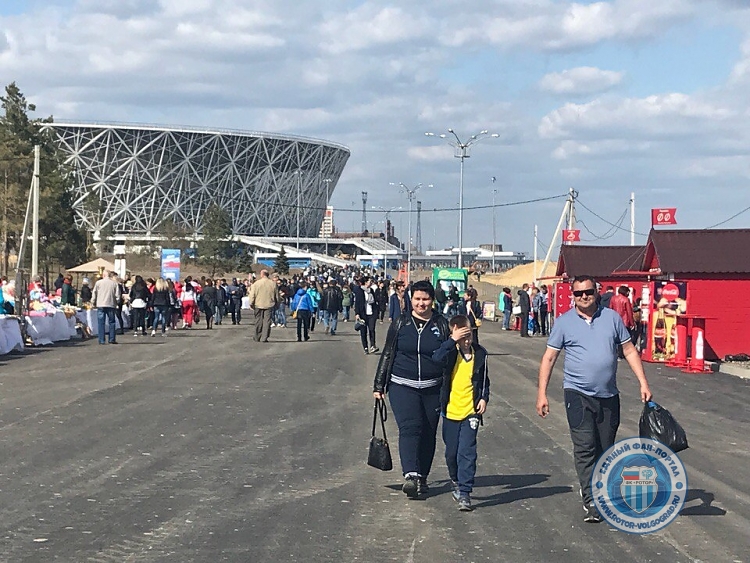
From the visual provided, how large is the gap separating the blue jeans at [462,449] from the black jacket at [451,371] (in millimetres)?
146

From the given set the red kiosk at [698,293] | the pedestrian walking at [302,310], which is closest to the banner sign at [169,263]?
the pedestrian walking at [302,310]

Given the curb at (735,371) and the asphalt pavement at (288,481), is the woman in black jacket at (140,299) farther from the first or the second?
the curb at (735,371)

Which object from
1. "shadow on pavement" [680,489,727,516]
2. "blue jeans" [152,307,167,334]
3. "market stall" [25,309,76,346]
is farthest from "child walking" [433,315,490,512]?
"blue jeans" [152,307,167,334]

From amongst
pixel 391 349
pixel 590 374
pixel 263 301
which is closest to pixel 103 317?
pixel 263 301

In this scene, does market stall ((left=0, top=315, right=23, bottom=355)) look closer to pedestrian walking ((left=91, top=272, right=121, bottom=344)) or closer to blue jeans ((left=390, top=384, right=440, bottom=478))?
pedestrian walking ((left=91, top=272, right=121, bottom=344))

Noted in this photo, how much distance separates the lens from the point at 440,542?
21.6 feet

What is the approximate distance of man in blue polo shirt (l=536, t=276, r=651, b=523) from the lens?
7277 mm

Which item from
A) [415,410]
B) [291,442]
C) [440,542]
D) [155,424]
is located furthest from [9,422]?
[440,542]

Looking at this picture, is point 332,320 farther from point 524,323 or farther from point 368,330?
point 368,330

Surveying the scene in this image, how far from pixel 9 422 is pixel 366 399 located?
15.9ft

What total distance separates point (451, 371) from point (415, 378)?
0.90 ft

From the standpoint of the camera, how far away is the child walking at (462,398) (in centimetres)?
755

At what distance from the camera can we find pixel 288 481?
8.53m

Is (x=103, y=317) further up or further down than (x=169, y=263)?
further down
